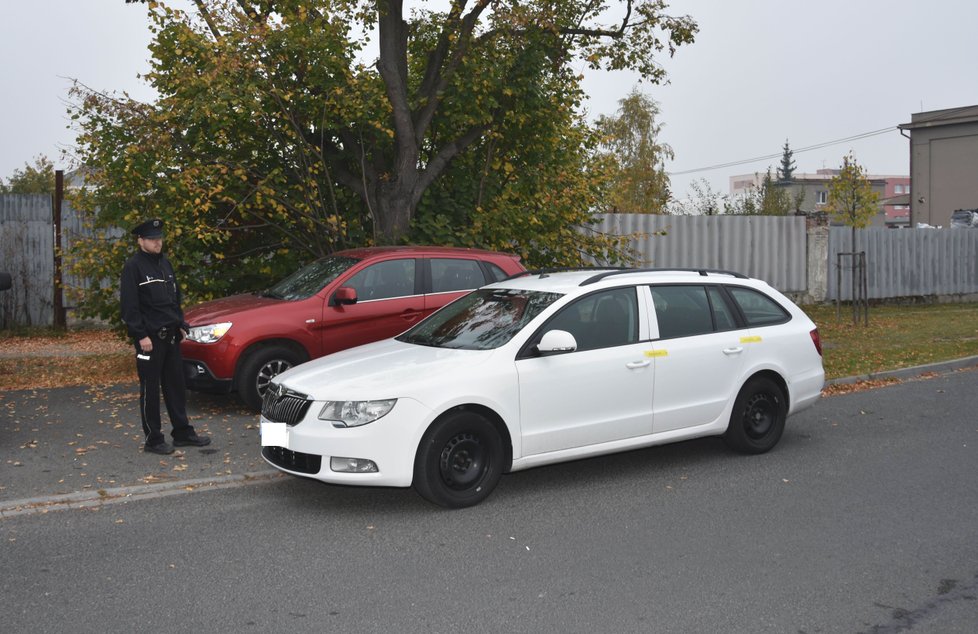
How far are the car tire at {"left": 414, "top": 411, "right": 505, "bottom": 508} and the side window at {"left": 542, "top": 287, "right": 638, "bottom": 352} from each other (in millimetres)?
924

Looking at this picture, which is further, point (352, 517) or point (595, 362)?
point (595, 362)

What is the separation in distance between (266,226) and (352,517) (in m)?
8.29

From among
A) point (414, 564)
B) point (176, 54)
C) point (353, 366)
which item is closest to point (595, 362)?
point (353, 366)

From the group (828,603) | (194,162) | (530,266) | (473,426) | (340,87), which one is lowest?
(828,603)

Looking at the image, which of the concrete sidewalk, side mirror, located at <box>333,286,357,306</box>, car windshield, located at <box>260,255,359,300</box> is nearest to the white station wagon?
the concrete sidewalk

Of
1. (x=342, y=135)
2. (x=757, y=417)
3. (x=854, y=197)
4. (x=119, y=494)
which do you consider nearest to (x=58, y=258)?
(x=342, y=135)

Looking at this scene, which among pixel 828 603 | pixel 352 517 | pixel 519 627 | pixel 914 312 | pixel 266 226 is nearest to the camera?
pixel 519 627

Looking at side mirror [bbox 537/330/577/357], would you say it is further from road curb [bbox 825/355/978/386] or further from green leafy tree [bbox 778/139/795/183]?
green leafy tree [bbox 778/139/795/183]

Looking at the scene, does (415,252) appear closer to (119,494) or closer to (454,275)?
(454,275)

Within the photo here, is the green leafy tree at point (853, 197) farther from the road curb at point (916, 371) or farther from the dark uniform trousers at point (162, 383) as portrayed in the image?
the dark uniform trousers at point (162, 383)

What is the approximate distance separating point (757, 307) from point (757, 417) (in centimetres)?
91

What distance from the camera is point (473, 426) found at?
20.6ft

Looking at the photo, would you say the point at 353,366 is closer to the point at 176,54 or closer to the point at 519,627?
the point at 519,627

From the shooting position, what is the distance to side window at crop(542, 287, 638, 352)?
6.92m
